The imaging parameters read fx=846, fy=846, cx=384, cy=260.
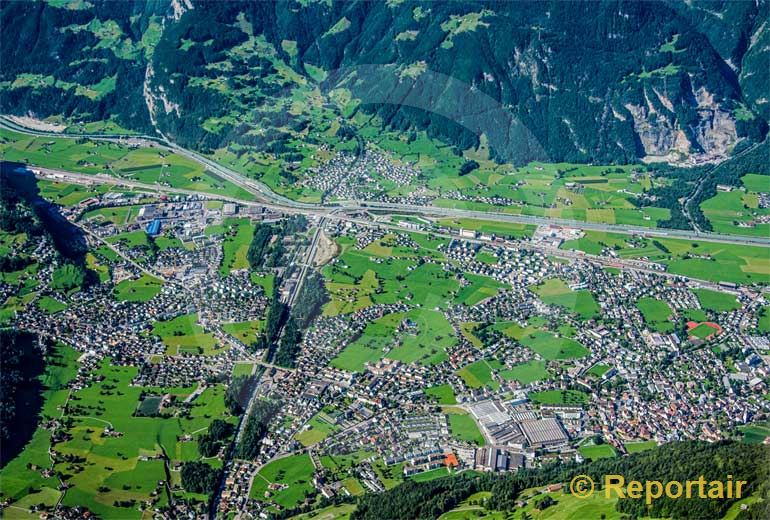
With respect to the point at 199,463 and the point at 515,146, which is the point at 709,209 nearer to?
the point at 515,146

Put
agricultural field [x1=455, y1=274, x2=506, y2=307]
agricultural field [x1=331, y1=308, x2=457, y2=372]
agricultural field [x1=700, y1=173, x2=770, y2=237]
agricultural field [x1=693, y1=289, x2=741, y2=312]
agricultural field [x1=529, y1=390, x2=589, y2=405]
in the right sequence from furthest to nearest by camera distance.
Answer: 1. agricultural field [x1=700, y1=173, x2=770, y2=237]
2. agricultural field [x1=693, y1=289, x2=741, y2=312]
3. agricultural field [x1=455, y1=274, x2=506, y2=307]
4. agricultural field [x1=331, y1=308, x2=457, y2=372]
5. agricultural field [x1=529, y1=390, x2=589, y2=405]

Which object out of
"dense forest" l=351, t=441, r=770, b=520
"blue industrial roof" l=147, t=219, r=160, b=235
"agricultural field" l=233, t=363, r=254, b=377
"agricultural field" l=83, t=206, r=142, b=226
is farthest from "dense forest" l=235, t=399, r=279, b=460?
"agricultural field" l=83, t=206, r=142, b=226

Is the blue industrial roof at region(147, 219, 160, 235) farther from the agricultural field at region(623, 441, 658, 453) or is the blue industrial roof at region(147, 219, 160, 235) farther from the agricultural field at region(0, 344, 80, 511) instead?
the agricultural field at region(623, 441, 658, 453)

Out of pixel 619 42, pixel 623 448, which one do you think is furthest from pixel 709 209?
pixel 623 448

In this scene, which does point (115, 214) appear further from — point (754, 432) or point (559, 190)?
point (754, 432)

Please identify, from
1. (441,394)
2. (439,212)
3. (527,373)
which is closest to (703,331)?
(527,373)

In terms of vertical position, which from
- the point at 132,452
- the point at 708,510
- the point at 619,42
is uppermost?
the point at 619,42
